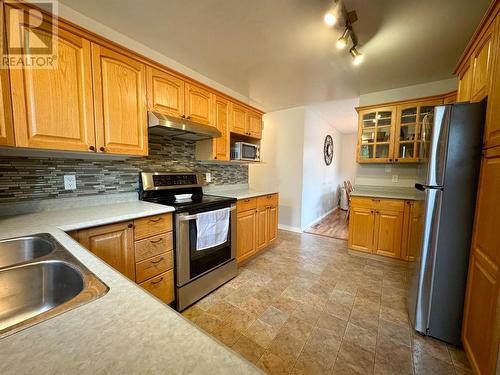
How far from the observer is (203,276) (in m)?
1.96

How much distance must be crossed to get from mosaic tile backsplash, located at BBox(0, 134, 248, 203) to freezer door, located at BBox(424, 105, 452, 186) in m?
2.27

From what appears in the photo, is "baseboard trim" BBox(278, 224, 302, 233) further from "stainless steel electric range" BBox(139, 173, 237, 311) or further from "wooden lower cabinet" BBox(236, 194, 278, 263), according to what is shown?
"stainless steel electric range" BBox(139, 173, 237, 311)

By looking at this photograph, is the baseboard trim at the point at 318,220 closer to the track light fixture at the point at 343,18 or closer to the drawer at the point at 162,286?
the drawer at the point at 162,286

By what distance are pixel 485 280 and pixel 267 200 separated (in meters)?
2.06

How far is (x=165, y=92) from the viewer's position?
1953 millimetres

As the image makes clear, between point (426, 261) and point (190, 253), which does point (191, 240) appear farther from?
point (426, 261)

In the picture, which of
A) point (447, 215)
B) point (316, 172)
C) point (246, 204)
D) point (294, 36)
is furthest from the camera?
point (316, 172)

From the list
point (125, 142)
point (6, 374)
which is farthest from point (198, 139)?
point (6, 374)

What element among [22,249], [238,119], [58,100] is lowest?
[22,249]

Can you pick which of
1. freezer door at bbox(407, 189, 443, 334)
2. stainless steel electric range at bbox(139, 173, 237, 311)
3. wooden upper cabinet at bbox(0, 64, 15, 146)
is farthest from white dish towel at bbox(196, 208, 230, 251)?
freezer door at bbox(407, 189, 443, 334)

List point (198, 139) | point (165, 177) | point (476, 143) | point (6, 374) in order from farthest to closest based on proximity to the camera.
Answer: point (198, 139), point (165, 177), point (476, 143), point (6, 374)

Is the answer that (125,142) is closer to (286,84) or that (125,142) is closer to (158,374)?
(158,374)

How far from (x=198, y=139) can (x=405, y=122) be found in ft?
9.48

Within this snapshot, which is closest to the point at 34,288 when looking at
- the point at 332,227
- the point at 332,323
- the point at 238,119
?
the point at 332,323
